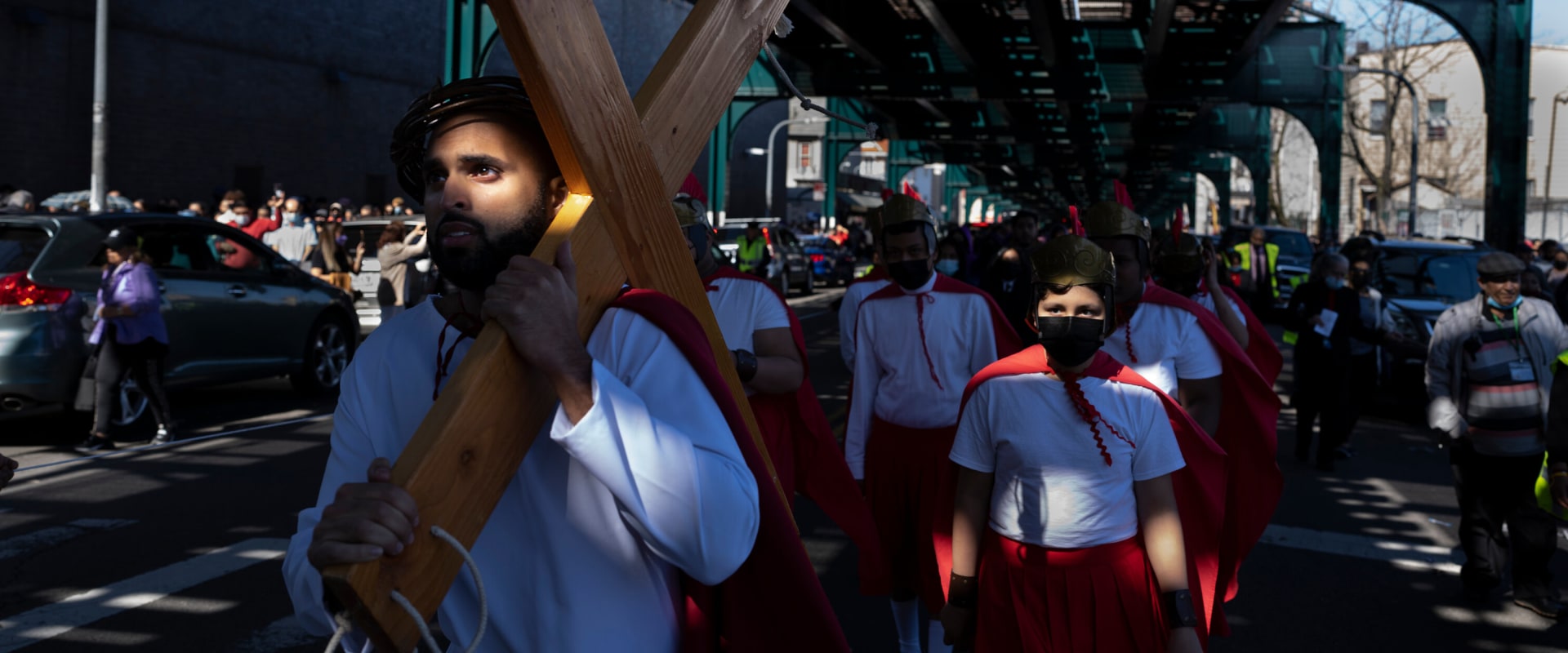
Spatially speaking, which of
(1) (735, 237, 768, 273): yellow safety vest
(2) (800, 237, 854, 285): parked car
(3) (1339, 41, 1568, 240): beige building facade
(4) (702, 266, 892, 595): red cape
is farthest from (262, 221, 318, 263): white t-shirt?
(3) (1339, 41, 1568, 240): beige building facade

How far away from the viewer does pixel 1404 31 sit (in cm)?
4012

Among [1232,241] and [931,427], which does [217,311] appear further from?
[1232,241]

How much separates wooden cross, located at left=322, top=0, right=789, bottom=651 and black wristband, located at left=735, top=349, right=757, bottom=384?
9.16 ft

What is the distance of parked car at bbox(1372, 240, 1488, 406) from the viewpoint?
1387cm

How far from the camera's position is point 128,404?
34.2 ft

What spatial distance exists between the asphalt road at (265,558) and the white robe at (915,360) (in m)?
0.94

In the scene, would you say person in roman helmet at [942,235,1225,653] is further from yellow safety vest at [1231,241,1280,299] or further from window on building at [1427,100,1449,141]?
window on building at [1427,100,1449,141]

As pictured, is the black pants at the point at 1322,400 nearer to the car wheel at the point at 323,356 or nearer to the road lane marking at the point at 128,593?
the road lane marking at the point at 128,593

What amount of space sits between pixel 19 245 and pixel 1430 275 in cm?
1377

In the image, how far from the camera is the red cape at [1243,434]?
5.17 meters

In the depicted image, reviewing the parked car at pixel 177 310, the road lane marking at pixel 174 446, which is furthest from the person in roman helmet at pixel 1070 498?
the parked car at pixel 177 310

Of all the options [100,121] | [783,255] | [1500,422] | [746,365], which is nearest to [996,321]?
[746,365]

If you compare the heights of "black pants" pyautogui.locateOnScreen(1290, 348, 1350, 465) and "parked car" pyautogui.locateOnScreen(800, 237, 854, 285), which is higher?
"parked car" pyautogui.locateOnScreen(800, 237, 854, 285)

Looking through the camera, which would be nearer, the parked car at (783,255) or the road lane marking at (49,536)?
the road lane marking at (49,536)
